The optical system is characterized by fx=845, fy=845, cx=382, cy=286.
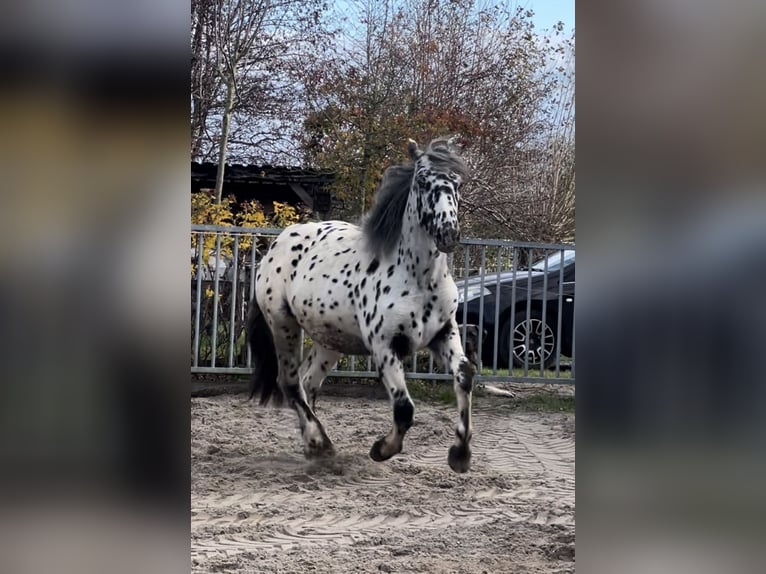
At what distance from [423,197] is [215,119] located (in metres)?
0.87

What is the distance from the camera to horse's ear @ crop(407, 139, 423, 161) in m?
3.37

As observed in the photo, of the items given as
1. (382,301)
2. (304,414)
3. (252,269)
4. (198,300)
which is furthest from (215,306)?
(382,301)

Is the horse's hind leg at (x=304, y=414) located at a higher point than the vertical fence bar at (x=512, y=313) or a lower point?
lower

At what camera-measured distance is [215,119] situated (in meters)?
3.31

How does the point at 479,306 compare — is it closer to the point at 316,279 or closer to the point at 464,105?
the point at 316,279

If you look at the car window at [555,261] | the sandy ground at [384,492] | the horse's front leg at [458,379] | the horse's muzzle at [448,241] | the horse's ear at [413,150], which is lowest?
the sandy ground at [384,492]

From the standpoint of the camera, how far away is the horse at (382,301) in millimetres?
3363

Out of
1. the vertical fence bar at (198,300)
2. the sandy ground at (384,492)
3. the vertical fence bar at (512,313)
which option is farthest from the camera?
the vertical fence bar at (512,313)

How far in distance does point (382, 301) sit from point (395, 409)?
439 millimetres

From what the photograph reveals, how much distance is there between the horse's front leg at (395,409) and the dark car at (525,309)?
1.08 ft

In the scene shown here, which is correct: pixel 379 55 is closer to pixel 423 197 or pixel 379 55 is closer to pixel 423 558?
pixel 423 197

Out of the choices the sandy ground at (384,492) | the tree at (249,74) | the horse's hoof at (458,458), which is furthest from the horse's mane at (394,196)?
the horse's hoof at (458,458)

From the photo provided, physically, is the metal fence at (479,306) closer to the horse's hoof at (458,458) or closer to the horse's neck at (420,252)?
the horse's neck at (420,252)
